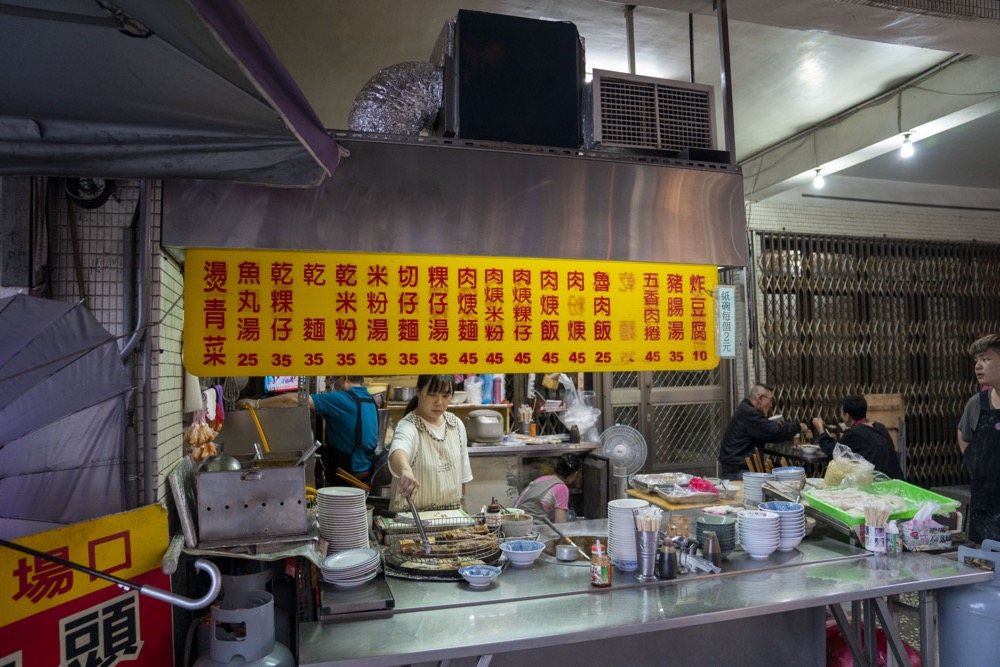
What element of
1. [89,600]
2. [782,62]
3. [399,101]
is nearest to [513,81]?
[399,101]

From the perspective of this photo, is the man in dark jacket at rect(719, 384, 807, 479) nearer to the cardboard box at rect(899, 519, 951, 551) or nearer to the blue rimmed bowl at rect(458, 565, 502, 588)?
the cardboard box at rect(899, 519, 951, 551)

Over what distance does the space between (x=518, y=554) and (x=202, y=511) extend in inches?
51.4

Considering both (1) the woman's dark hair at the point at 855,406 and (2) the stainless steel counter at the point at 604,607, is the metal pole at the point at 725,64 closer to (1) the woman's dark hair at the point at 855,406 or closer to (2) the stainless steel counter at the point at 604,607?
(2) the stainless steel counter at the point at 604,607

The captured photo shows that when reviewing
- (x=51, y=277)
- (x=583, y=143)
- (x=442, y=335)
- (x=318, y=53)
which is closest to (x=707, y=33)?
(x=583, y=143)

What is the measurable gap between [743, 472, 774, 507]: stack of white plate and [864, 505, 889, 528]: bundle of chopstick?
0.65 meters

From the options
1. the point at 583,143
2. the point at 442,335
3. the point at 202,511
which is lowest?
the point at 202,511

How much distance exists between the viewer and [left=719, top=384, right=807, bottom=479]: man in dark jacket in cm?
621

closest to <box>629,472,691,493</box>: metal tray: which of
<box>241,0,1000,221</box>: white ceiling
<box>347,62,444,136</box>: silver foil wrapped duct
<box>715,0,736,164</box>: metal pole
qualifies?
<box>715,0,736,164</box>: metal pole

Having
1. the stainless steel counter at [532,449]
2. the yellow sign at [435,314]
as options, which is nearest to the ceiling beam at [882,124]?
the stainless steel counter at [532,449]

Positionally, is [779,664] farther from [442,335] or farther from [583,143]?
[583,143]

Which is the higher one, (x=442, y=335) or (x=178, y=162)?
(x=178, y=162)

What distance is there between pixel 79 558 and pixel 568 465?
4.96 metres

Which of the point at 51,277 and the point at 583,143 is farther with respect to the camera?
the point at 583,143

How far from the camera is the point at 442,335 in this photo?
2.95 metres
